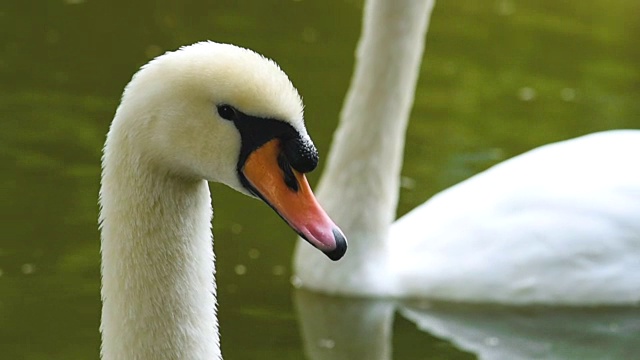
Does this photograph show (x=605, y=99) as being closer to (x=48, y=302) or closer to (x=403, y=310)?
(x=403, y=310)

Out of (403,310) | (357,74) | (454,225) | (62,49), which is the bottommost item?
(403,310)

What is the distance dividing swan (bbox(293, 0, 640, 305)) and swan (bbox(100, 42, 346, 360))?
331cm

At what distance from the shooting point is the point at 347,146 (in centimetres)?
726

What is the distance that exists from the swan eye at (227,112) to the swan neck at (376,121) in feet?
11.4

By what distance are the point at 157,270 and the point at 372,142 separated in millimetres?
3507

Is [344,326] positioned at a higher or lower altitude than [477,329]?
lower

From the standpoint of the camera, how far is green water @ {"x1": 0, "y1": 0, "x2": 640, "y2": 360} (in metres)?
6.74

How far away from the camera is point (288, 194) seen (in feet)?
12.0

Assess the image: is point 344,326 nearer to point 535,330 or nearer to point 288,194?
point 535,330

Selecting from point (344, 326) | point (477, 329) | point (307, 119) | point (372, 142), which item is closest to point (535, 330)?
point (477, 329)

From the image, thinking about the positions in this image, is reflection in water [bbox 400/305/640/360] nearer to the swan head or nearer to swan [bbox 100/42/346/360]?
swan [bbox 100/42/346/360]

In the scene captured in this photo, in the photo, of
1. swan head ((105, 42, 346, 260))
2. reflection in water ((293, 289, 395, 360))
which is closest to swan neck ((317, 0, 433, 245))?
reflection in water ((293, 289, 395, 360))

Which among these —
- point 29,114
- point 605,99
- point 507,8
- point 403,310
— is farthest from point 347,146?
point 507,8

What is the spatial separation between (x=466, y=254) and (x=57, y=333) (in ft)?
6.17
